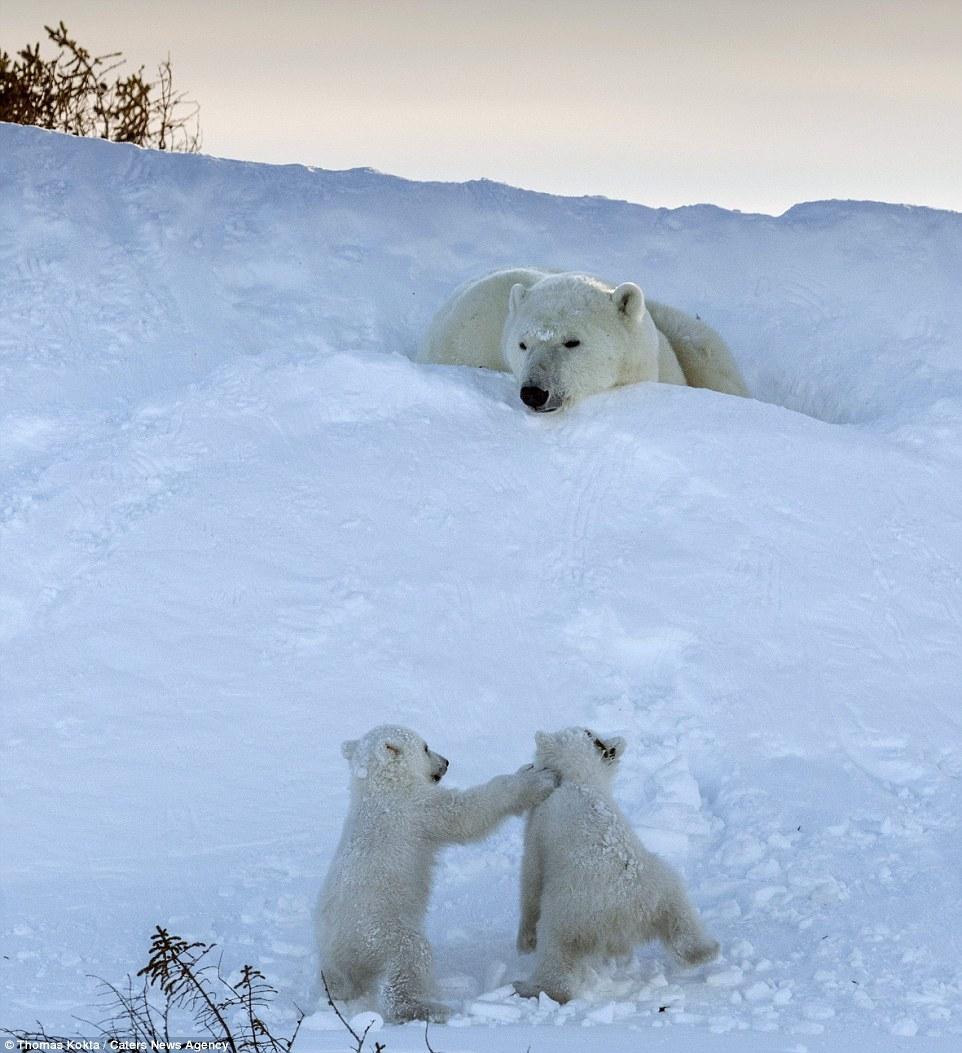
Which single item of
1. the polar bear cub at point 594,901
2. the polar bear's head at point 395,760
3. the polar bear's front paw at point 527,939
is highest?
the polar bear's head at point 395,760

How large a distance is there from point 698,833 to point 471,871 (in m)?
0.79

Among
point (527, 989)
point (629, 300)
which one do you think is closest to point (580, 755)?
point (527, 989)

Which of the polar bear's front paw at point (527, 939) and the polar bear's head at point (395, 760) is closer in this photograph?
the polar bear's front paw at point (527, 939)

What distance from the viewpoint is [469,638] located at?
628 cm

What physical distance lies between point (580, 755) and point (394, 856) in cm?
71

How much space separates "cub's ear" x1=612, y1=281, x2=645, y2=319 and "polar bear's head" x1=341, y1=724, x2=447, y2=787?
13.1 ft

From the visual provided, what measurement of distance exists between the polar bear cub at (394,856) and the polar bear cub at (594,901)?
0.76 ft

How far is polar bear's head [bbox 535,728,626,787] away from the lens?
466cm

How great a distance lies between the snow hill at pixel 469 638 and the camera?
177 inches

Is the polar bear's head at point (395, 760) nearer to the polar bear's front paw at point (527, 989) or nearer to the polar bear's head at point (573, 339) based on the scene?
the polar bear's front paw at point (527, 989)

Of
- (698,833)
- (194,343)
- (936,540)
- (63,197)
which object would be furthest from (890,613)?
(63,197)

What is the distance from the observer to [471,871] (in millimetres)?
5090

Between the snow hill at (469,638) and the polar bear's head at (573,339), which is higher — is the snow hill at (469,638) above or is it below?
below

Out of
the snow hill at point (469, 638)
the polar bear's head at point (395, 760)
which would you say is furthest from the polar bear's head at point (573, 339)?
the polar bear's head at point (395, 760)
